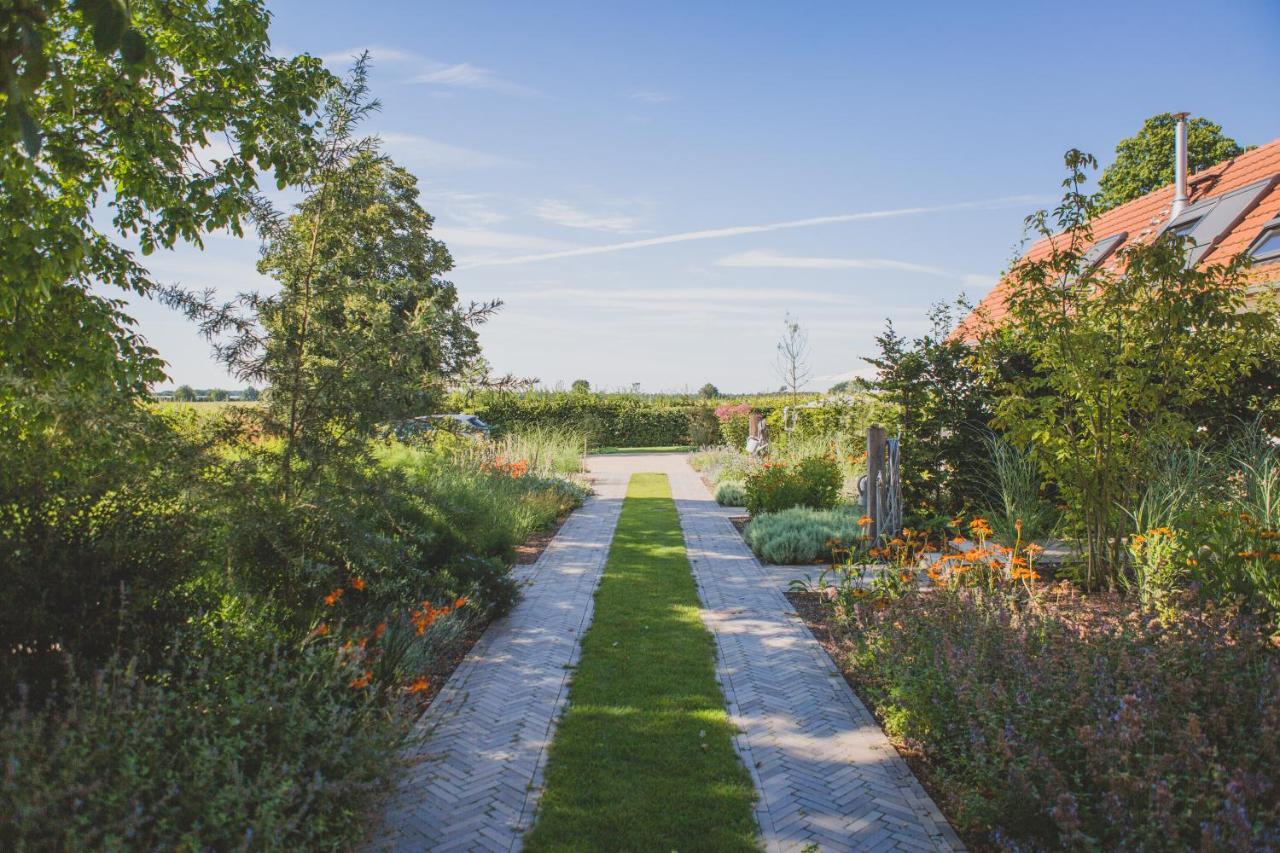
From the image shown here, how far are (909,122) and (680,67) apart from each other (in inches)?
149

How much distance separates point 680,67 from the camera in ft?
34.9

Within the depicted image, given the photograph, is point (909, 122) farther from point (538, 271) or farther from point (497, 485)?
point (538, 271)

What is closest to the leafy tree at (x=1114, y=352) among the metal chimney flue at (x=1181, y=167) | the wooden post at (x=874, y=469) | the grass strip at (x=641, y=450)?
the wooden post at (x=874, y=469)

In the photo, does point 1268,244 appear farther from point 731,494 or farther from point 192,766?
point 192,766

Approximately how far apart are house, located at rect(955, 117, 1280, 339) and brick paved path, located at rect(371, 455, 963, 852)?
4866mm

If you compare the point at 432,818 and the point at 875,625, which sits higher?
the point at 875,625

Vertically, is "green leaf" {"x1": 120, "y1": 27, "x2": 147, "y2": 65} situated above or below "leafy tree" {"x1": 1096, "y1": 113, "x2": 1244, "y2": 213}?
below

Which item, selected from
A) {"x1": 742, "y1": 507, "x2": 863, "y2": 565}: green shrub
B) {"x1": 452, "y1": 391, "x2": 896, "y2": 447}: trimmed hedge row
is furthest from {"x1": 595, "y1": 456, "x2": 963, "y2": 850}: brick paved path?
{"x1": 452, "y1": 391, "x2": 896, "y2": 447}: trimmed hedge row

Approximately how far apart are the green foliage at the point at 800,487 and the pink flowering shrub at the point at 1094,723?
6943 millimetres

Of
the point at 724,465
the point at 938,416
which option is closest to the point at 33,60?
the point at 938,416

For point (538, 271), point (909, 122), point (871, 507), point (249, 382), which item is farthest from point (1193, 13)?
point (538, 271)

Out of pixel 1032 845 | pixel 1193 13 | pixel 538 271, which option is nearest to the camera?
Answer: pixel 1032 845

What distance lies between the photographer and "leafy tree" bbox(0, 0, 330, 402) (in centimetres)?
418

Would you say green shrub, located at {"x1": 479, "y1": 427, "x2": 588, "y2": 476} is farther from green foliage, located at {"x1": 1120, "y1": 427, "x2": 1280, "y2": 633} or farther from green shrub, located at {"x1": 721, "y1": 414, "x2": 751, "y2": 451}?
green foliage, located at {"x1": 1120, "y1": 427, "x2": 1280, "y2": 633}
